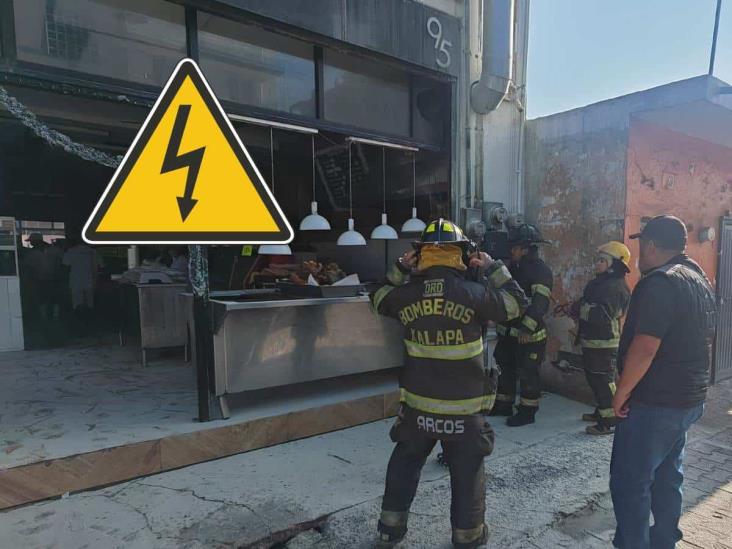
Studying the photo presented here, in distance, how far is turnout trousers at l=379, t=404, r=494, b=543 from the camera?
2.72 meters

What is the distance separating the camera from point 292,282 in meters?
5.59

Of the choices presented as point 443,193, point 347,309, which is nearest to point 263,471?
point 347,309

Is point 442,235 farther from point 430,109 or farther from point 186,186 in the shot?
point 430,109

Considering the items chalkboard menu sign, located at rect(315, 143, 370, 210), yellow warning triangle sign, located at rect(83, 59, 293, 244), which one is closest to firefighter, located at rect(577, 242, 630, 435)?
chalkboard menu sign, located at rect(315, 143, 370, 210)

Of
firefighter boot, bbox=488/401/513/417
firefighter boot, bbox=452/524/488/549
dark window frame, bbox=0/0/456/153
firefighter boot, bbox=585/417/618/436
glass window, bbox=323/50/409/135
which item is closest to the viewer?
firefighter boot, bbox=452/524/488/549

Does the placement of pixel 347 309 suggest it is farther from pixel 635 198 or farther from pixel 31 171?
pixel 31 171

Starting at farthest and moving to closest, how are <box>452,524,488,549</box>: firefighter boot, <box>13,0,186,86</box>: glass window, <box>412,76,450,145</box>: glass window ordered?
<box>412,76,450,145</box>: glass window → <box>13,0,186,86</box>: glass window → <box>452,524,488,549</box>: firefighter boot

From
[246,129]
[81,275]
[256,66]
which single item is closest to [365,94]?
[256,66]

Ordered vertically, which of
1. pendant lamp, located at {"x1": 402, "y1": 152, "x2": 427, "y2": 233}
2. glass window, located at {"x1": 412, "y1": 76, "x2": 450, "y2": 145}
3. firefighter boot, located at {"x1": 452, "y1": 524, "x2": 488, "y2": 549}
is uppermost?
glass window, located at {"x1": 412, "y1": 76, "x2": 450, "y2": 145}

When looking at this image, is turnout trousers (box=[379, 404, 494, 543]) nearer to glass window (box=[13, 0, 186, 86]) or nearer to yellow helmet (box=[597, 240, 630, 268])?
yellow helmet (box=[597, 240, 630, 268])

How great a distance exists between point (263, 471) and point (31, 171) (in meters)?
6.59

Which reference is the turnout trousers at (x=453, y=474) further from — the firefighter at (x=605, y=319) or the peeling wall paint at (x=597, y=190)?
the peeling wall paint at (x=597, y=190)

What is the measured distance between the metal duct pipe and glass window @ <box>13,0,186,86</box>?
139 inches

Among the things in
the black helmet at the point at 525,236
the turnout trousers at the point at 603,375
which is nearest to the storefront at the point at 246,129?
the black helmet at the point at 525,236
